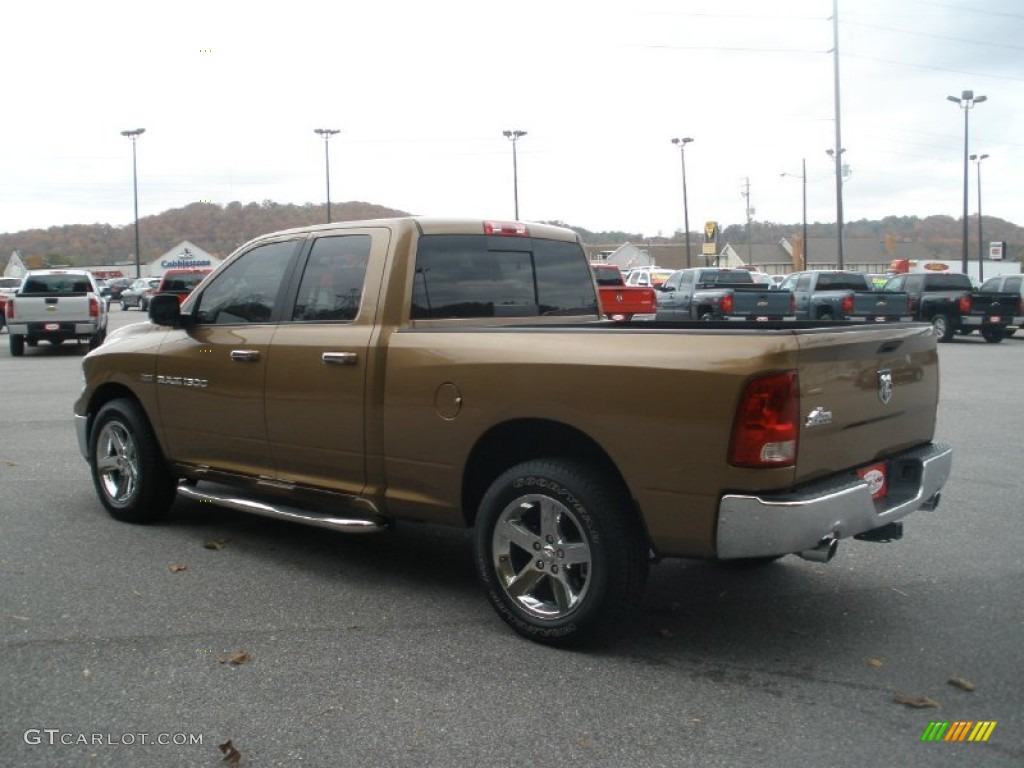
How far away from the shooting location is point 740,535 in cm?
407

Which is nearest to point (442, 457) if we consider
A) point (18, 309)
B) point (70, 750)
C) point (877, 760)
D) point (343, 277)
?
point (343, 277)

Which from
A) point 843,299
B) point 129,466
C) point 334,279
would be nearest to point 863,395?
point 334,279

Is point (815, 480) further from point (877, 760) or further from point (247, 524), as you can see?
point (247, 524)

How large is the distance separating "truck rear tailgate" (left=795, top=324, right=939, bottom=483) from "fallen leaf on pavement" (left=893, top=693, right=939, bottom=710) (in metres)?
0.91

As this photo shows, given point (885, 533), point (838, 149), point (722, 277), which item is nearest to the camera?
point (885, 533)

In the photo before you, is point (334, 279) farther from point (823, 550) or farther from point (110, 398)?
point (823, 550)

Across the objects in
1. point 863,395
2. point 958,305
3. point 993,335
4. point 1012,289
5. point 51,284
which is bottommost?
point 993,335

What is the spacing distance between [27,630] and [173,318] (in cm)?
218

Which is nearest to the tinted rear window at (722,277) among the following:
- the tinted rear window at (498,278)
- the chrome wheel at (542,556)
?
the tinted rear window at (498,278)

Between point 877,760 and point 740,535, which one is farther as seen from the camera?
point 740,535

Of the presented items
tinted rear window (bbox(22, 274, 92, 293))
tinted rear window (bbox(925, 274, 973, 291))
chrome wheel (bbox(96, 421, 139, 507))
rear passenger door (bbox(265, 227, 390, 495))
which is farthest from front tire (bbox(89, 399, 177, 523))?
tinted rear window (bbox(925, 274, 973, 291))

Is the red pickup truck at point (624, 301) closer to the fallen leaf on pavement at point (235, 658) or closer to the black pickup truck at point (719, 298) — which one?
the black pickup truck at point (719, 298)

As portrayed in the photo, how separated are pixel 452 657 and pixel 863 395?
2.12 metres

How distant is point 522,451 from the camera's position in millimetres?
5004
